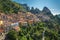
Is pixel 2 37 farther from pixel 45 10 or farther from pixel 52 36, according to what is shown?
pixel 45 10

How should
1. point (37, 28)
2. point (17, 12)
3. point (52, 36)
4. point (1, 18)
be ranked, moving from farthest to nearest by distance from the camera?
1. point (17, 12)
2. point (1, 18)
3. point (37, 28)
4. point (52, 36)

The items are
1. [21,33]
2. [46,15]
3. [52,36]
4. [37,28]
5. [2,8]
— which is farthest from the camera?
[46,15]

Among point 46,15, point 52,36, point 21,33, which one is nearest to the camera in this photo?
point 21,33

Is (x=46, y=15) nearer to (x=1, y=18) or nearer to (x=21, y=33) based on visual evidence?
(x=1, y=18)

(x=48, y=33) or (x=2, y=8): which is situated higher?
(x=2, y=8)

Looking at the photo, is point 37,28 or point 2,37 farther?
point 37,28

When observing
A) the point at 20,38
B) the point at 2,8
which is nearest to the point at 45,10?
the point at 2,8

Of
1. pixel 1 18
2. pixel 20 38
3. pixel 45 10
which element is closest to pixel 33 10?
pixel 45 10

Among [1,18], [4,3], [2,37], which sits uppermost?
[4,3]

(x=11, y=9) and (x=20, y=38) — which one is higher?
(x=11, y=9)
